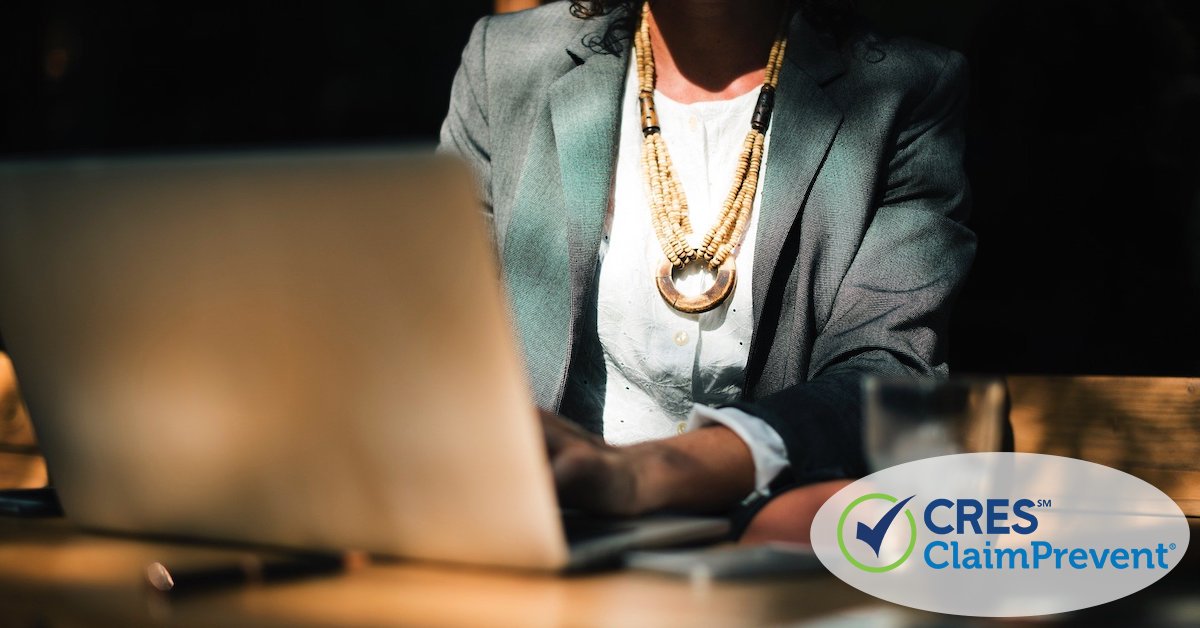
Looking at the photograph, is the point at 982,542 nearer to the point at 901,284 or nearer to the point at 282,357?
the point at 282,357

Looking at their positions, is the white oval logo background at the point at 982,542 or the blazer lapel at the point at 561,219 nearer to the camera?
the white oval logo background at the point at 982,542

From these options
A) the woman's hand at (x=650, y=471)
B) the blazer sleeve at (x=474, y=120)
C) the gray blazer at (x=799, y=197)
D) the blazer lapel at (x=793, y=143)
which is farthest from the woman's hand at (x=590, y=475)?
the blazer sleeve at (x=474, y=120)

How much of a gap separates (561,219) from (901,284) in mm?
468

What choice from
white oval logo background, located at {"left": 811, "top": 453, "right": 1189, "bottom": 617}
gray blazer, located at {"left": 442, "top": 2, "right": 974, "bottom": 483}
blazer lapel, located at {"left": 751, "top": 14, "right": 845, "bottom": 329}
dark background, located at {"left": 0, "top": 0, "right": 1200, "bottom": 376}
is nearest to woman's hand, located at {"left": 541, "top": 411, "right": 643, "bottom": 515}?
white oval logo background, located at {"left": 811, "top": 453, "right": 1189, "bottom": 617}

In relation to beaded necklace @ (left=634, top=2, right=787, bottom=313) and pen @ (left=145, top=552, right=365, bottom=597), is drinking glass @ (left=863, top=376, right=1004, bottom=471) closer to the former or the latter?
pen @ (left=145, top=552, right=365, bottom=597)

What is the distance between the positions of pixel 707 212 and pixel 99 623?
4.00 feet

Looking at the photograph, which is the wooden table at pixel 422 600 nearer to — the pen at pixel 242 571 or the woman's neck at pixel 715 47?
the pen at pixel 242 571

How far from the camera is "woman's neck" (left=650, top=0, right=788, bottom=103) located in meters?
1.96

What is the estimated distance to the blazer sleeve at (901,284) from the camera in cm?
128

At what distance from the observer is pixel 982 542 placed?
36.7 inches

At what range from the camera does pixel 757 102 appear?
1.89m

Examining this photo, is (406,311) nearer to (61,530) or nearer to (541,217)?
(61,530)

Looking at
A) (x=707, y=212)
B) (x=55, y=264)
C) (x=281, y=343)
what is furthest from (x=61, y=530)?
(x=707, y=212)

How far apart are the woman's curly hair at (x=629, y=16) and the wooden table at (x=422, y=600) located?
1229mm
